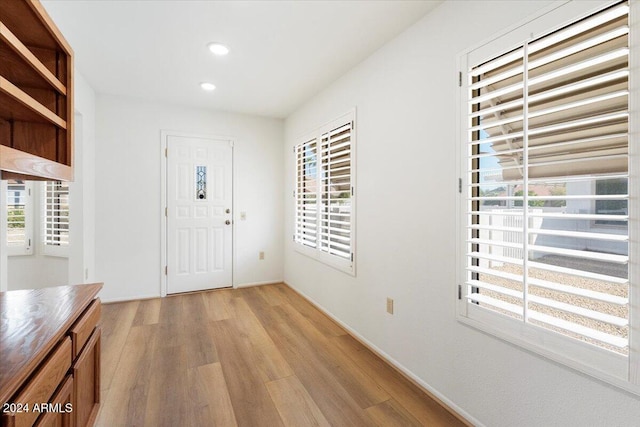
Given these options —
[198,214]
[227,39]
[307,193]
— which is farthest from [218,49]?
[198,214]

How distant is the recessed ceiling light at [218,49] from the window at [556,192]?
184cm

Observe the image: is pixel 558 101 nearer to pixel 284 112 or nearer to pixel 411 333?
pixel 411 333

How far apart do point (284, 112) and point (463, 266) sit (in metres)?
3.34

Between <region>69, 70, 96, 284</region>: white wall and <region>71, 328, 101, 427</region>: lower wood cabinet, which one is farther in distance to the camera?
<region>69, 70, 96, 284</region>: white wall

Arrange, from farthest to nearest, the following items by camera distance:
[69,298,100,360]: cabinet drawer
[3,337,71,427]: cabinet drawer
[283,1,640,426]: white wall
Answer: [283,1,640,426]: white wall, [69,298,100,360]: cabinet drawer, [3,337,71,427]: cabinet drawer

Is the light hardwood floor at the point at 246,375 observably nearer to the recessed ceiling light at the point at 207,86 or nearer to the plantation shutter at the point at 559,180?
the plantation shutter at the point at 559,180

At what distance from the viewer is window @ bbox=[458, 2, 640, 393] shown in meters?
1.17

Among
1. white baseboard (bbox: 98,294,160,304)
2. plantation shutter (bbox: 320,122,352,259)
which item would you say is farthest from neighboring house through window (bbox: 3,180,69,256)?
plantation shutter (bbox: 320,122,352,259)

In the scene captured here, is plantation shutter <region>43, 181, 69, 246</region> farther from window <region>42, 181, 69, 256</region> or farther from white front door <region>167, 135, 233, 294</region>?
white front door <region>167, 135, 233, 294</region>

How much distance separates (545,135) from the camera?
1.40 metres

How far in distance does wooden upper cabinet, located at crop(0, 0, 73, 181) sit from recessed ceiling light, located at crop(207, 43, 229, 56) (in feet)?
3.31

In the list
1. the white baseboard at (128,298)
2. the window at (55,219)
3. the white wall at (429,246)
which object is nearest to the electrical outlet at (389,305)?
the white wall at (429,246)

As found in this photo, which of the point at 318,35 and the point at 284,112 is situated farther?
the point at 284,112

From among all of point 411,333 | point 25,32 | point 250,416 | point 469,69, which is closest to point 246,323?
point 250,416
